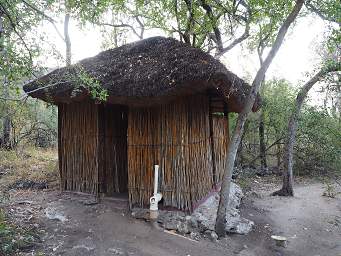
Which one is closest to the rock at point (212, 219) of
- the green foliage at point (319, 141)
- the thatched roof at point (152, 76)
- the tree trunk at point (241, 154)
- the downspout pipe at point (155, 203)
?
the downspout pipe at point (155, 203)

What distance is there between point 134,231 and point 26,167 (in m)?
6.00

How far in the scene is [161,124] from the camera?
21.0 ft

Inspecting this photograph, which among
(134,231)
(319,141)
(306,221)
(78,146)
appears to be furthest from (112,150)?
(319,141)

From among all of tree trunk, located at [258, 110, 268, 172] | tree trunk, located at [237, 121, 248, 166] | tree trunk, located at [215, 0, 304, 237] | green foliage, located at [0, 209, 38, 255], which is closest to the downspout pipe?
tree trunk, located at [215, 0, 304, 237]

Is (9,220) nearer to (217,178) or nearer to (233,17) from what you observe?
(217,178)

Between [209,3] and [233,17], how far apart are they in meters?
1.28

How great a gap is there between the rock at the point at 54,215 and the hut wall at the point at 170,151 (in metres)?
1.37

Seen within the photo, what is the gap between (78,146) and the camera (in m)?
7.37

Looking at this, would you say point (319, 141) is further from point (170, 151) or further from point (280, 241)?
point (170, 151)

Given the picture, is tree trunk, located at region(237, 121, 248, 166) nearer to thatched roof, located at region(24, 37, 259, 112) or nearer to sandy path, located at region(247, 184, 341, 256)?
sandy path, located at region(247, 184, 341, 256)

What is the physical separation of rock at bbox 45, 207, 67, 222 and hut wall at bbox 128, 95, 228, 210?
1.37m

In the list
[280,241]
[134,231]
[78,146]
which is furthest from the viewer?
[78,146]

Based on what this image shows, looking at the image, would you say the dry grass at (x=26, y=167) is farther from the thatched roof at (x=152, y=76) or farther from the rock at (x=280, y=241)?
the rock at (x=280, y=241)

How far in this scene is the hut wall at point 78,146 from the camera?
23.3ft
